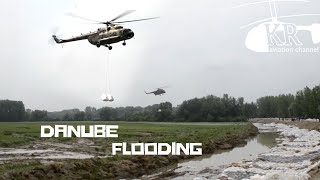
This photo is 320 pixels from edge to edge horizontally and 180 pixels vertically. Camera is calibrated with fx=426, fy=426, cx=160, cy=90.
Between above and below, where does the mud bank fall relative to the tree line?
below

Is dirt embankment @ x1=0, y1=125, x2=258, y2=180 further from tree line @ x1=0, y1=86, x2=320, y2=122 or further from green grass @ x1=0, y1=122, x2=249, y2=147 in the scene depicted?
tree line @ x1=0, y1=86, x2=320, y2=122

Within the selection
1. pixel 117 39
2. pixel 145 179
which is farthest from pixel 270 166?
pixel 117 39

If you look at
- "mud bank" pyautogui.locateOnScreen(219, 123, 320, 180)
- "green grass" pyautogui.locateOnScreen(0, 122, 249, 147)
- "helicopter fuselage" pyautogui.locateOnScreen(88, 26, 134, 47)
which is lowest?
"mud bank" pyautogui.locateOnScreen(219, 123, 320, 180)

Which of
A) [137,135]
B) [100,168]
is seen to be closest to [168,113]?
[137,135]

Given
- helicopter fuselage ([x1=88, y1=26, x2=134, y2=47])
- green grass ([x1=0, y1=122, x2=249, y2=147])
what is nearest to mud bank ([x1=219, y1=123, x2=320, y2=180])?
helicopter fuselage ([x1=88, y1=26, x2=134, y2=47])

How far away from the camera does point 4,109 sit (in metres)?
148

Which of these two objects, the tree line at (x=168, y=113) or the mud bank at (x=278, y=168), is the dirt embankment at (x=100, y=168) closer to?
the mud bank at (x=278, y=168)

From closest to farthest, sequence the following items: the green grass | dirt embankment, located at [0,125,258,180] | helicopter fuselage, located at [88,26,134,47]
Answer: helicopter fuselage, located at [88,26,134,47]
dirt embankment, located at [0,125,258,180]
the green grass

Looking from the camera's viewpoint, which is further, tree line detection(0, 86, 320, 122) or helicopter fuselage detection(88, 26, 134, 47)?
tree line detection(0, 86, 320, 122)

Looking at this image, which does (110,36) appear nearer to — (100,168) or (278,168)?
(100,168)

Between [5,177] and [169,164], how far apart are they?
1399 cm

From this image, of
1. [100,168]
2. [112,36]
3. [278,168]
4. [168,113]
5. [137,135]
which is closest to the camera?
[112,36]

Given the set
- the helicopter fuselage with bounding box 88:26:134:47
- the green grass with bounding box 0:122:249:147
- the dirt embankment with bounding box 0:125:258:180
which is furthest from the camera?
the green grass with bounding box 0:122:249:147

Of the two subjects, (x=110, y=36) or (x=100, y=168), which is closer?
(x=110, y=36)
